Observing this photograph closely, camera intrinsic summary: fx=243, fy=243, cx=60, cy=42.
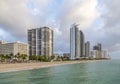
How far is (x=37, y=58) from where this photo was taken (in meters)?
183

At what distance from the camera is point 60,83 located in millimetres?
48000

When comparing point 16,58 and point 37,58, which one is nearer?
point 16,58

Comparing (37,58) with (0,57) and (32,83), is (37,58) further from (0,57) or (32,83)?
(32,83)

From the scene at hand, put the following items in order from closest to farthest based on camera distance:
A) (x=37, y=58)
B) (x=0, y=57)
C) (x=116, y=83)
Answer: (x=116, y=83) < (x=0, y=57) < (x=37, y=58)

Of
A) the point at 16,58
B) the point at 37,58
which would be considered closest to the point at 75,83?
the point at 16,58

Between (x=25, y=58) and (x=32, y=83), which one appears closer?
(x=32, y=83)

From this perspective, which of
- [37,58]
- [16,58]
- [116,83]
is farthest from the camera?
[37,58]

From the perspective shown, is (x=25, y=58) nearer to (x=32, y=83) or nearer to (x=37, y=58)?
(x=37, y=58)

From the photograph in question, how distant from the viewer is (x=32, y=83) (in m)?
49.0

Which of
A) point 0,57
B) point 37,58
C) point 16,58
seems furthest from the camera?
point 37,58

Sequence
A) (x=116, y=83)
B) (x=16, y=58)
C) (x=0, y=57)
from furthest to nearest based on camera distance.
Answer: (x=16, y=58), (x=0, y=57), (x=116, y=83)

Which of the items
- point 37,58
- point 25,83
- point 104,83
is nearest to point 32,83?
point 25,83

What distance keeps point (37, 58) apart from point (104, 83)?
138288 millimetres

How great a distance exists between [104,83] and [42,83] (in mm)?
12350
